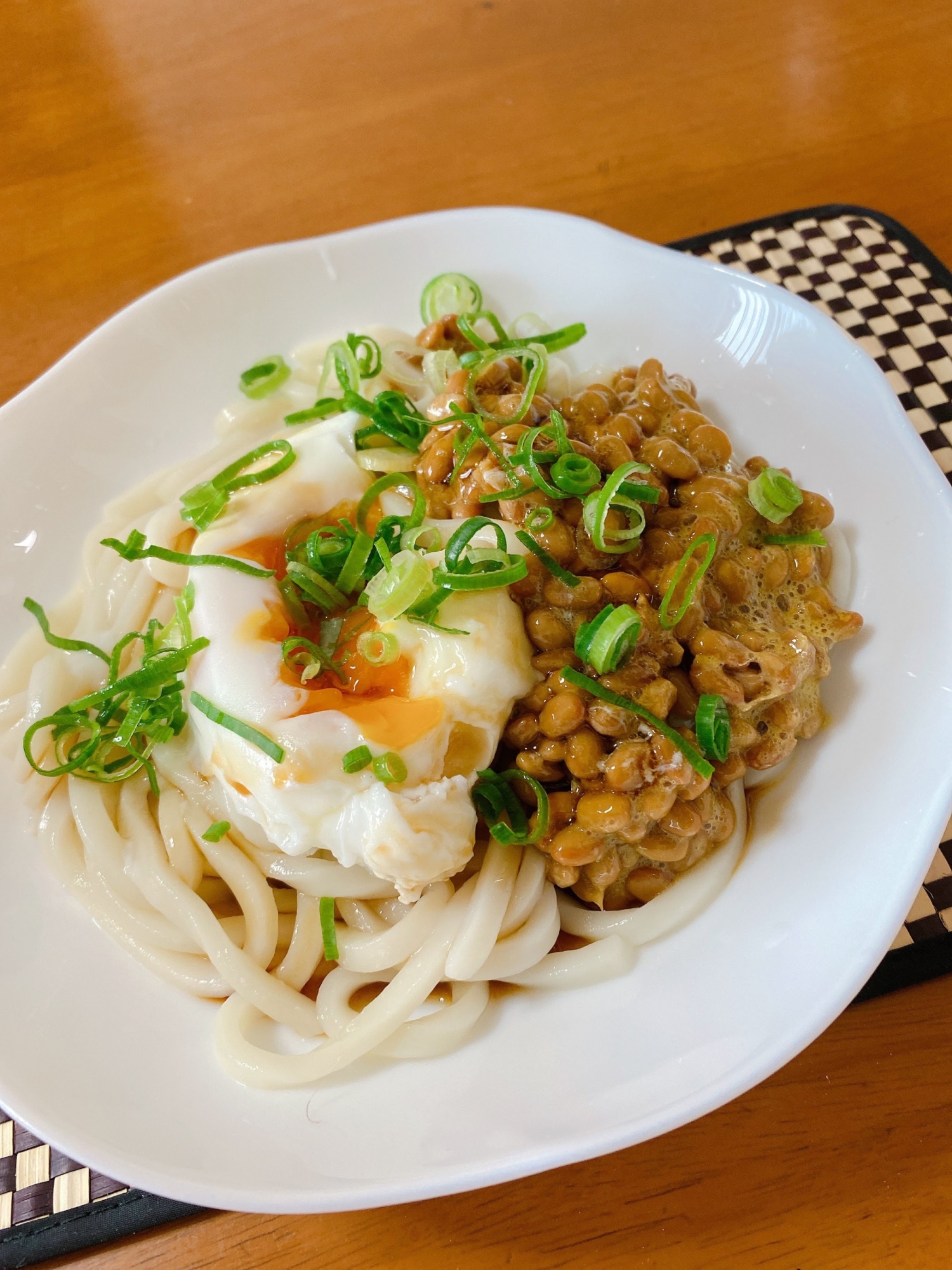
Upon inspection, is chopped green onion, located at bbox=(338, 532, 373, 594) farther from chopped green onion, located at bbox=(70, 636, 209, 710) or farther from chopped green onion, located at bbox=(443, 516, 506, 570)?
chopped green onion, located at bbox=(70, 636, 209, 710)

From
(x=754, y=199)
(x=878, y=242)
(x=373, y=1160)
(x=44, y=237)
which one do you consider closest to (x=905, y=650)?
(x=373, y=1160)

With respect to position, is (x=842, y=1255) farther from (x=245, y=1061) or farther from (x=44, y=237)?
(x=44, y=237)

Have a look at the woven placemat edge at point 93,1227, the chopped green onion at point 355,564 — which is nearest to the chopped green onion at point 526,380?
the chopped green onion at point 355,564

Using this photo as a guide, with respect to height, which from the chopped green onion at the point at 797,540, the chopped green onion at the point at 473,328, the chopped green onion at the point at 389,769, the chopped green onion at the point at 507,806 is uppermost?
the chopped green onion at the point at 473,328

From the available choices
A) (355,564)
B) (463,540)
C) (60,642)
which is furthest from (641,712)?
(60,642)

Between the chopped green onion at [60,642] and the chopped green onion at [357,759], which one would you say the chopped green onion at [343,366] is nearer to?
the chopped green onion at [60,642]

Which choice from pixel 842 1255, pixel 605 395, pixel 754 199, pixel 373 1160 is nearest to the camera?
pixel 373 1160
